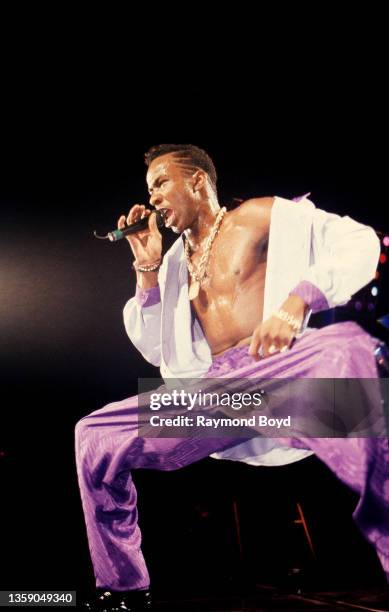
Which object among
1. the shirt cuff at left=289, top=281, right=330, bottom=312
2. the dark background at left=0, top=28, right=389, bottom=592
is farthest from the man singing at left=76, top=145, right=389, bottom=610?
the dark background at left=0, top=28, right=389, bottom=592

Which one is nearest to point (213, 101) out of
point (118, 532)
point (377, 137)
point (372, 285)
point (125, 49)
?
point (125, 49)

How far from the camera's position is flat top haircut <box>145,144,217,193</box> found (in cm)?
280

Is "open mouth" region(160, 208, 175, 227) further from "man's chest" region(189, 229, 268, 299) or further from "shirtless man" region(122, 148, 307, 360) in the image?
"man's chest" region(189, 229, 268, 299)

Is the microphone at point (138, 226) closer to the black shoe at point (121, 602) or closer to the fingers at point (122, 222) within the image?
the fingers at point (122, 222)

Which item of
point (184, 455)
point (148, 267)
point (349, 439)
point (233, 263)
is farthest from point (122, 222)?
point (349, 439)

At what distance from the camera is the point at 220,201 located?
2.74 m

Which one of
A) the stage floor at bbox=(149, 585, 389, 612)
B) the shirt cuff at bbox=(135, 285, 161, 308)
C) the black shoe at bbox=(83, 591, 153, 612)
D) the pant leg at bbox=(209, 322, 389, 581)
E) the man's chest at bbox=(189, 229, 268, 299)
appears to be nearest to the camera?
the pant leg at bbox=(209, 322, 389, 581)

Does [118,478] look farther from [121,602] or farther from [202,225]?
[202,225]

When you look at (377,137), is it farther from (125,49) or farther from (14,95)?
(14,95)

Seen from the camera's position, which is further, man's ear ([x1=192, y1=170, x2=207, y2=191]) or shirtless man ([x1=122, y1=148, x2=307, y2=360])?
man's ear ([x1=192, y1=170, x2=207, y2=191])

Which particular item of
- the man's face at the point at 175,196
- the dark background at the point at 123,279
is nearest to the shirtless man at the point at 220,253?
the man's face at the point at 175,196

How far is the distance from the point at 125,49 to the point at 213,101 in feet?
1.59

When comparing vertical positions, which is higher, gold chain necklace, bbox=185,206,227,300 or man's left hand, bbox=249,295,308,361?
gold chain necklace, bbox=185,206,227,300

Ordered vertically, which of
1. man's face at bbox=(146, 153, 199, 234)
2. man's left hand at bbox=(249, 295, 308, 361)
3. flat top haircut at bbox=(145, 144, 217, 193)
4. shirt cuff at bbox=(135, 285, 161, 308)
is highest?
flat top haircut at bbox=(145, 144, 217, 193)
